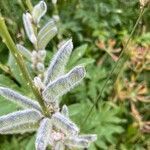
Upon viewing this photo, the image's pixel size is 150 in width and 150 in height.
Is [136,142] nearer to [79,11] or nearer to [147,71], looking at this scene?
[147,71]

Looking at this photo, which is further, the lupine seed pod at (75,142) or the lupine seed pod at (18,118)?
the lupine seed pod at (75,142)

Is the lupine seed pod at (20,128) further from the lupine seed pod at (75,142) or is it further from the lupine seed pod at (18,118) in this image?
the lupine seed pod at (75,142)

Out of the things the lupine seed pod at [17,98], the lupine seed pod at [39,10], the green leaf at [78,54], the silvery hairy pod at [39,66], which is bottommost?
the green leaf at [78,54]

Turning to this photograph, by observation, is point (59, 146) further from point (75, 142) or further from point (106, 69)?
point (106, 69)

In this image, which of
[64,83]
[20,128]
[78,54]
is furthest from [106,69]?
[64,83]

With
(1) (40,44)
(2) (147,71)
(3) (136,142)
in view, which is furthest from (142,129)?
(1) (40,44)

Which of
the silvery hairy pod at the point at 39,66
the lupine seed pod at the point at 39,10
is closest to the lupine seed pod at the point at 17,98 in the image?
the silvery hairy pod at the point at 39,66
